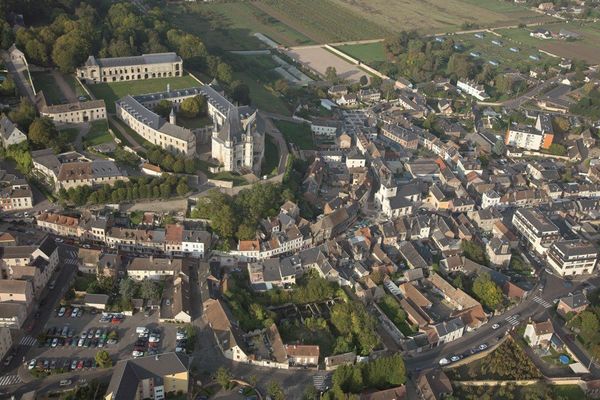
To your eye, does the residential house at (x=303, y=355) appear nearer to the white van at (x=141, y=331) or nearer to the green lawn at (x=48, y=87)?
the white van at (x=141, y=331)

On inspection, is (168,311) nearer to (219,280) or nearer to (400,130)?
(219,280)

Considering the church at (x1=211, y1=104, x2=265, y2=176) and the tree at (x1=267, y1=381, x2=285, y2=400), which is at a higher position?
the church at (x1=211, y1=104, x2=265, y2=176)

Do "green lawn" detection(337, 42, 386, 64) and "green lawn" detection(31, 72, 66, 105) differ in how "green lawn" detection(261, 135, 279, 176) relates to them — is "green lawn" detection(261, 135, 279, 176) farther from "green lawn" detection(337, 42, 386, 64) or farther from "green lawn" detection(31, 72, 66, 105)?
"green lawn" detection(337, 42, 386, 64)

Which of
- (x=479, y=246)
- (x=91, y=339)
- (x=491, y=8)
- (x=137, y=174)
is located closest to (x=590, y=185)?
(x=479, y=246)

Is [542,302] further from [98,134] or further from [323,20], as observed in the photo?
Answer: [323,20]

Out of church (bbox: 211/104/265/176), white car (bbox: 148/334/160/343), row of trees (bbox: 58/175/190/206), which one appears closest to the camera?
white car (bbox: 148/334/160/343)

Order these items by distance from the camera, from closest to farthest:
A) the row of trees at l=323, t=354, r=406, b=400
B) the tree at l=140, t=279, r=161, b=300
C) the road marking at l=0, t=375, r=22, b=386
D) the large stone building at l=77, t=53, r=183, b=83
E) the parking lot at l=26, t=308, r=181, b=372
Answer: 1. the road marking at l=0, t=375, r=22, b=386
2. the row of trees at l=323, t=354, r=406, b=400
3. the parking lot at l=26, t=308, r=181, b=372
4. the tree at l=140, t=279, r=161, b=300
5. the large stone building at l=77, t=53, r=183, b=83

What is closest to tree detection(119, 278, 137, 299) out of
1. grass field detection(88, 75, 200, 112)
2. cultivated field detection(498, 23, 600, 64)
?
grass field detection(88, 75, 200, 112)
